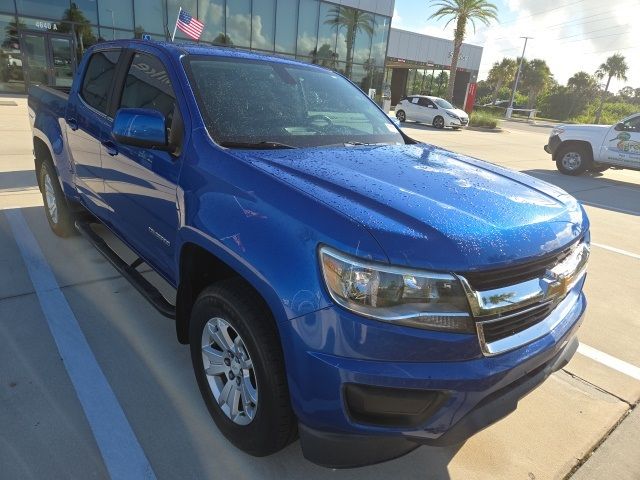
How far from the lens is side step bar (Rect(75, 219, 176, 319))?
272cm

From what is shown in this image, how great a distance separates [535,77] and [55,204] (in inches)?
3079

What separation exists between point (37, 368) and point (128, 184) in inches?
47.3

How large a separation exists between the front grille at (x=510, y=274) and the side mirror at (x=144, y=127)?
5.43ft

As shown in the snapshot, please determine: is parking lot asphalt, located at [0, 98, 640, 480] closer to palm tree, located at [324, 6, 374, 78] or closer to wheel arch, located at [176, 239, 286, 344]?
wheel arch, located at [176, 239, 286, 344]

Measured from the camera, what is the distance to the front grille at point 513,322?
1.75m

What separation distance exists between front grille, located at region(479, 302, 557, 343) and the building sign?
2167cm

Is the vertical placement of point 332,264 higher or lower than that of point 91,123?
lower

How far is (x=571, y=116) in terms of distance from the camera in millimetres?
54156

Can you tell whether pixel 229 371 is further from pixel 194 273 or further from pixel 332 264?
pixel 332 264

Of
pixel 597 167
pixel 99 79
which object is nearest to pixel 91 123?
pixel 99 79

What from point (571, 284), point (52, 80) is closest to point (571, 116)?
point (52, 80)

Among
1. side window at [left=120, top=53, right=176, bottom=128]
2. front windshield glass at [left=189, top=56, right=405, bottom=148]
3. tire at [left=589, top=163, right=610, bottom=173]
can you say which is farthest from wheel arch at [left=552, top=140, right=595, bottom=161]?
side window at [left=120, top=53, right=176, bottom=128]

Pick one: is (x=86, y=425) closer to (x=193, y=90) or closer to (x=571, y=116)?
(x=193, y=90)

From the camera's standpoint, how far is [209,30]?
21.1m
